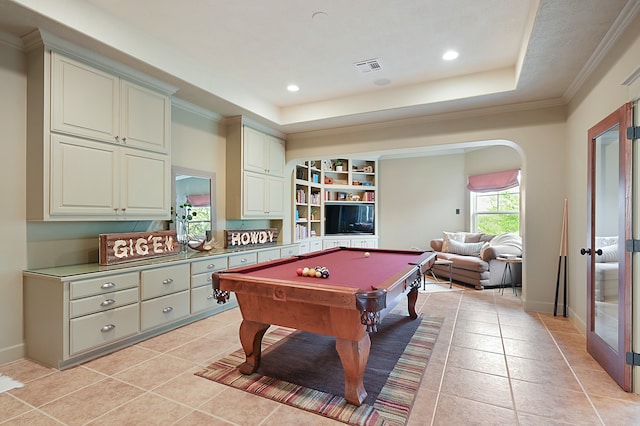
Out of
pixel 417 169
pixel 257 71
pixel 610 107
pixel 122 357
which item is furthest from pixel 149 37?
pixel 417 169

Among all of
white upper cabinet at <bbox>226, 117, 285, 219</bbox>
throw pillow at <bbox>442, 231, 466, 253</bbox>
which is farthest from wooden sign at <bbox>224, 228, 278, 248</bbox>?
throw pillow at <bbox>442, 231, 466, 253</bbox>

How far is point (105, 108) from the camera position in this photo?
3018 millimetres

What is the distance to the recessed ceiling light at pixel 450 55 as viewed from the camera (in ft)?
11.3

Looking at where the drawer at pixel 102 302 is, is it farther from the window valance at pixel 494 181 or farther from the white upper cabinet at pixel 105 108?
the window valance at pixel 494 181

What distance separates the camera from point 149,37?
3.15 metres

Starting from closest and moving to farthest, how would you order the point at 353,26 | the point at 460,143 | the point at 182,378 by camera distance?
1. the point at 182,378
2. the point at 353,26
3. the point at 460,143

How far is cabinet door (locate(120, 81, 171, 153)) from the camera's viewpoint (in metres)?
3.20

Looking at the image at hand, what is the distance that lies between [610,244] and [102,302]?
4185mm

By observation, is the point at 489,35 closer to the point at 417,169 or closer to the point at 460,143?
the point at 460,143

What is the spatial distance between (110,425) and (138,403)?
0.73 ft

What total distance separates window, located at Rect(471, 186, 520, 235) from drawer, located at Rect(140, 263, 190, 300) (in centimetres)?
616

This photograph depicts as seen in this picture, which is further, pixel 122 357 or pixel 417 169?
pixel 417 169

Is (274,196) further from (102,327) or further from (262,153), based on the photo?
(102,327)

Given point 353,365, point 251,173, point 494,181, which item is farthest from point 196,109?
point 494,181
